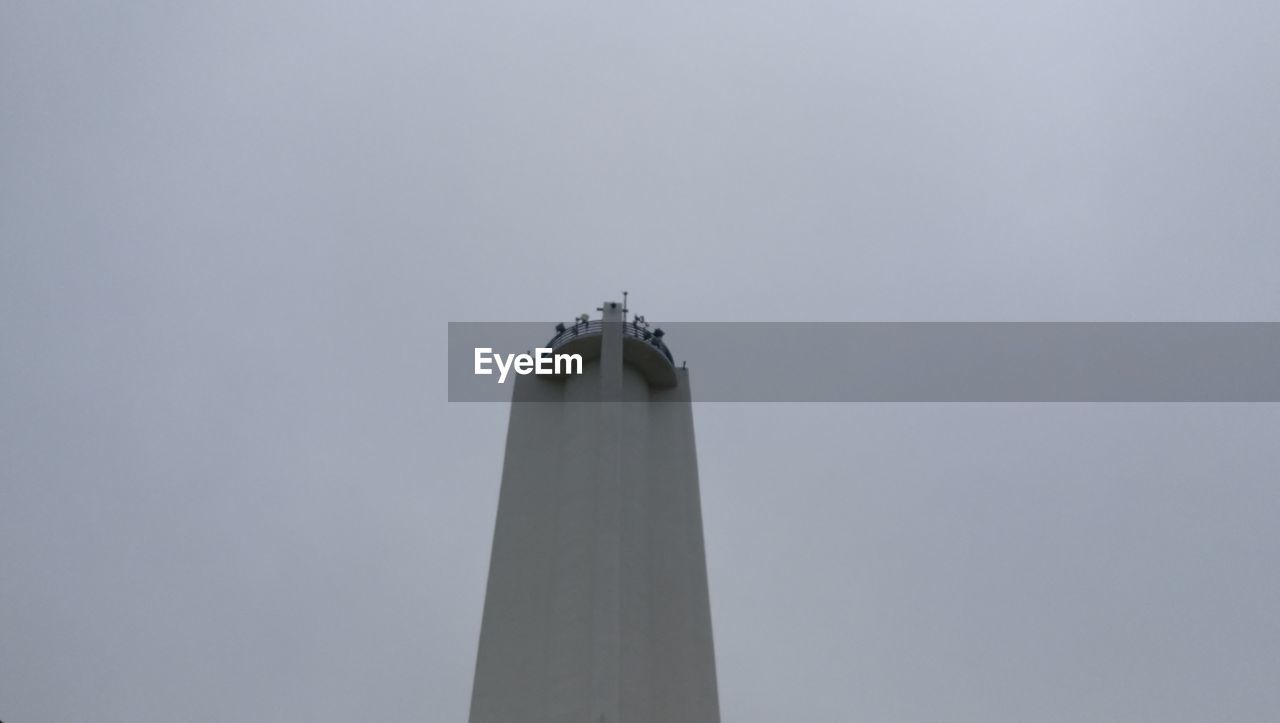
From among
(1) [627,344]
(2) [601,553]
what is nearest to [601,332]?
(1) [627,344]

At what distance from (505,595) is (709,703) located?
536cm

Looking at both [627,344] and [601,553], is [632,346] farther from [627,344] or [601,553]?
[601,553]

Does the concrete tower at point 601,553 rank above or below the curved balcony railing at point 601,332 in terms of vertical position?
below

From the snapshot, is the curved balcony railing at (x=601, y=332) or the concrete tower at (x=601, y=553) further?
the curved balcony railing at (x=601, y=332)

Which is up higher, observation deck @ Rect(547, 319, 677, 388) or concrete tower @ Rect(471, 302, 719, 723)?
observation deck @ Rect(547, 319, 677, 388)

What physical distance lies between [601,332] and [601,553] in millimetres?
7437

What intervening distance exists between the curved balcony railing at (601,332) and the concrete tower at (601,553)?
6cm

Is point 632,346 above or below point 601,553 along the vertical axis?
above

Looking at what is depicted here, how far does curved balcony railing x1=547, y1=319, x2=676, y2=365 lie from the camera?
26.4m

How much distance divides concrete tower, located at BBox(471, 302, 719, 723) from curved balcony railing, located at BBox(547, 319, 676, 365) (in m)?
0.06

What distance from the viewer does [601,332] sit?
2619cm

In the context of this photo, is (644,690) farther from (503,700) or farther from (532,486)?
(532,486)

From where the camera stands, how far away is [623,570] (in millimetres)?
Result: 21250

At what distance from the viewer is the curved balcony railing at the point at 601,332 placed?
26406 mm
